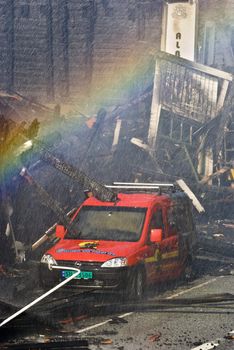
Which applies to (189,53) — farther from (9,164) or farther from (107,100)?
(9,164)

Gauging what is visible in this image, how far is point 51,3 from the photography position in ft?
115

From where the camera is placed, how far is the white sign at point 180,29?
32125 mm

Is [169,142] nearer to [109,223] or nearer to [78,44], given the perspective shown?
[78,44]

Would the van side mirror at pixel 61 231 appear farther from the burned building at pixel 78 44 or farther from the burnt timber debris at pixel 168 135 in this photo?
the burned building at pixel 78 44

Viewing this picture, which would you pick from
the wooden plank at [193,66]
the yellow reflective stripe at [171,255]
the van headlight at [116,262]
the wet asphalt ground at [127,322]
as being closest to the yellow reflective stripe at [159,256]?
the yellow reflective stripe at [171,255]

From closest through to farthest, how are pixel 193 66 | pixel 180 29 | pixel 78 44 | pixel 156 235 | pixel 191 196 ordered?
pixel 156 235 < pixel 191 196 < pixel 193 66 < pixel 180 29 < pixel 78 44

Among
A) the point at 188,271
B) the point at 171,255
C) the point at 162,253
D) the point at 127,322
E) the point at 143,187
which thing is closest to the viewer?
the point at 127,322

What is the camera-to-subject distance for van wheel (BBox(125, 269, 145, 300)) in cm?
1329

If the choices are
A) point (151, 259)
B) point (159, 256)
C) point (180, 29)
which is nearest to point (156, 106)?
point (180, 29)

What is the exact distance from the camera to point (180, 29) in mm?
33031

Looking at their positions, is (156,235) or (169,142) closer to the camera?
(156,235)

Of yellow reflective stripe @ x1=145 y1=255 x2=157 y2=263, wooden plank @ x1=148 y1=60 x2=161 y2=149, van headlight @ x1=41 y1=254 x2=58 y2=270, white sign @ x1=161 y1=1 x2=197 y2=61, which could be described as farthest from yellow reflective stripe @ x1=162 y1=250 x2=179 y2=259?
white sign @ x1=161 y1=1 x2=197 y2=61

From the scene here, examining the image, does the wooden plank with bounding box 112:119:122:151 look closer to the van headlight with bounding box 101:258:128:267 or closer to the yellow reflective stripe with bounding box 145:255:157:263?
the yellow reflective stripe with bounding box 145:255:157:263

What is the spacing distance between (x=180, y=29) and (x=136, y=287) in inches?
830
